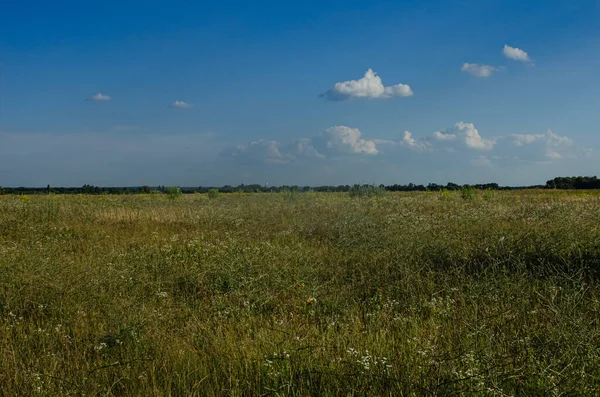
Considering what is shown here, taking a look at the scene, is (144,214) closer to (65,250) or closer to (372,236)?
(65,250)

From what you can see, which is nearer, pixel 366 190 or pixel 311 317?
pixel 311 317

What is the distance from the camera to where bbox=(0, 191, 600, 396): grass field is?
11.9 ft

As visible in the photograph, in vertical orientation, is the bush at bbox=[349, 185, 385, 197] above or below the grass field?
above

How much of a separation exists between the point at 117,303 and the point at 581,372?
222 inches

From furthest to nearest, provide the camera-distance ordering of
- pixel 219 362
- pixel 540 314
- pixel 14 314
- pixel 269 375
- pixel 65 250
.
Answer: pixel 65 250 < pixel 14 314 < pixel 540 314 < pixel 219 362 < pixel 269 375

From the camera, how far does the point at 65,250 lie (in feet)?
34.3

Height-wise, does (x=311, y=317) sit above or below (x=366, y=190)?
below

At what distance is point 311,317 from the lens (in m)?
5.61

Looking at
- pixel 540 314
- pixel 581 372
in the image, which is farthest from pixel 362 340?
pixel 540 314

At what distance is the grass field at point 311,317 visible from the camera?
3631 mm

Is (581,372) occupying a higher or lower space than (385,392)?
higher

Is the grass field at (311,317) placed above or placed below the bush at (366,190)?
below

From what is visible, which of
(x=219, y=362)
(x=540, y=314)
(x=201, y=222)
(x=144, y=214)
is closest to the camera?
(x=219, y=362)

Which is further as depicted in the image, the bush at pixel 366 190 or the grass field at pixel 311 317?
the bush at pixel 366 190
